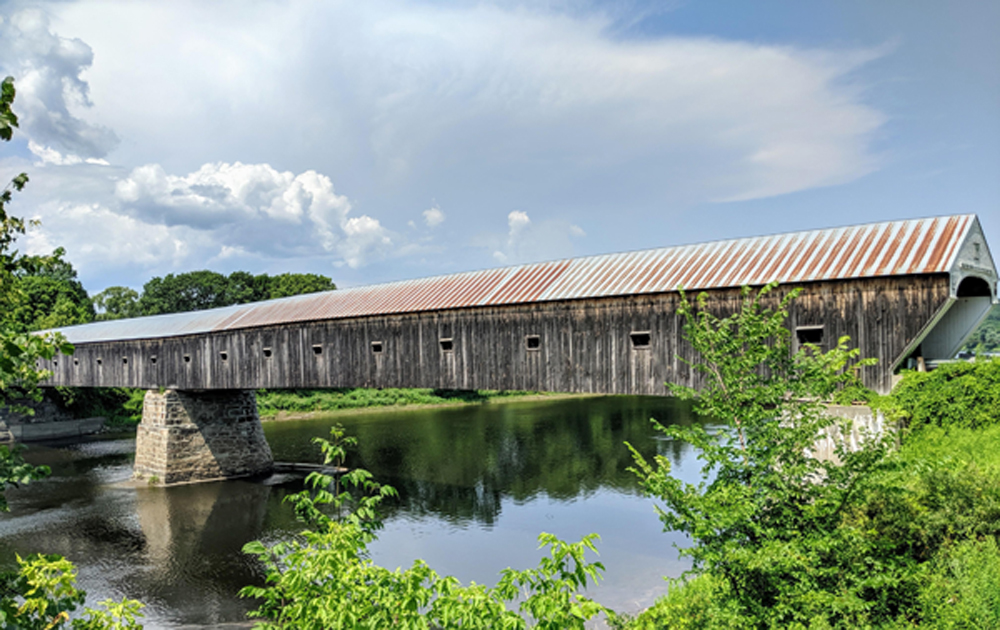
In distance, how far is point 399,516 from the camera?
1656 centimetres

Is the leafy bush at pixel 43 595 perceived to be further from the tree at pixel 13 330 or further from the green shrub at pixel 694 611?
the green shrub at pixel 694 611

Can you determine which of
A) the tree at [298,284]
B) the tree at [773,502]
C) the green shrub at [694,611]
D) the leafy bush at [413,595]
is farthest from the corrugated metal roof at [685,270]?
the tree at [298,284]

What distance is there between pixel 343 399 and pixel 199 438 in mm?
19180

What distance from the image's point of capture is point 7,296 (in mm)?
3613

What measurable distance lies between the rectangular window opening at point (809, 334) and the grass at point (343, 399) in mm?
31769

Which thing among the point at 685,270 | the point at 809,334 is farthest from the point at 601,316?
the point at 809,334

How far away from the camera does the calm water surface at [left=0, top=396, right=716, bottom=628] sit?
12.5 m

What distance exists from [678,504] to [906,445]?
5047mm

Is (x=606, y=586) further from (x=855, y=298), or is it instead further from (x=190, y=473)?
(x=190, y=473)

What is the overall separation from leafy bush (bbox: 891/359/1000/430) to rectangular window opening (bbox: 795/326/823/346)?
1397 millimetres

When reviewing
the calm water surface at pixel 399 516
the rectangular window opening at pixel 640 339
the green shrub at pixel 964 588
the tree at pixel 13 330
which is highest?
the tree at pixel 13 330

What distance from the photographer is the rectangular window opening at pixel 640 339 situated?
12.1m

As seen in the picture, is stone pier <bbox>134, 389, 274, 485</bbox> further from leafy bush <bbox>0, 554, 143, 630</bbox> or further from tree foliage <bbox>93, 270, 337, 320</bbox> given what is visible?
tree foliage <bbox>93, 270, 337, 320</bbox>

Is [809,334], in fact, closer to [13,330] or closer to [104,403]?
[13,330]
